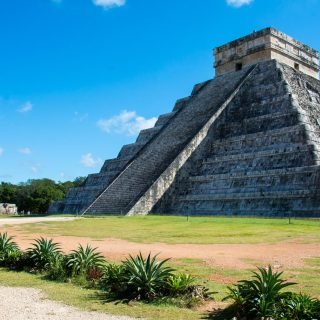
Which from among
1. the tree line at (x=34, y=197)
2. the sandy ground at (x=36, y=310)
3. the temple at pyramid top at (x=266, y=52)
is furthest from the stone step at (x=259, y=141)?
the tree line at (x=34, y=197)

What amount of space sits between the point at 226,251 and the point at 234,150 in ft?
46.7

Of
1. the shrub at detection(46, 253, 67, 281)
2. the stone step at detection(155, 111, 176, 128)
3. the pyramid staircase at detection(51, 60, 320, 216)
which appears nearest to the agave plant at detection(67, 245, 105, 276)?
the shrub at detection(46, 253, 67, 281)

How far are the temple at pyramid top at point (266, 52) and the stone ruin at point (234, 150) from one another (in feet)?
0.22

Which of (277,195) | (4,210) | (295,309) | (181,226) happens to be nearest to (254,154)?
(277,195)

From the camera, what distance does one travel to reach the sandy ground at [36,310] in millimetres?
5125

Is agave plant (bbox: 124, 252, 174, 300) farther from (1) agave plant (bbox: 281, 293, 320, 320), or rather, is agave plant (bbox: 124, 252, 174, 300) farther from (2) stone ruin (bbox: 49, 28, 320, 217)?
(2) stone ruin (bbox: 49, 28, 320, 217)

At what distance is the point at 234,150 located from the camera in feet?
76.7

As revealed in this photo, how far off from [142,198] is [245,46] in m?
13.5

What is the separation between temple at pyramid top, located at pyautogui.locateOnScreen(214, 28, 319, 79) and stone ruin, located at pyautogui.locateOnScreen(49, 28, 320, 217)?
2.6 inches

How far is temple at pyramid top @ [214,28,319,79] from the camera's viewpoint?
28.8 metres

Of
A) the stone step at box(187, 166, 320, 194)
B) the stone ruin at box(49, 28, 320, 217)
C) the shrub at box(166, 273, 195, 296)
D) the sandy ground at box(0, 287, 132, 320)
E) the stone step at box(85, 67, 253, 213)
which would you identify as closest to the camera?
the sandy ground at box(0, 287, 132, 320)

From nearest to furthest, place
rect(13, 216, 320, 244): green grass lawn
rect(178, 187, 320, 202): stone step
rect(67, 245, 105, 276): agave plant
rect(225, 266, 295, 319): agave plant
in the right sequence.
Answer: rect(225, 266, 295, 319): agave plant
rect(67, 245, 105, 276): agave plant
rect(13, 216, 320, 244): green grass lawn
rect(178, 187, 320, 202): stone step

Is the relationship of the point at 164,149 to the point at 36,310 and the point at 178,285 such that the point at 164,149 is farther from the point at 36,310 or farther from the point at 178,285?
the point at 36,310

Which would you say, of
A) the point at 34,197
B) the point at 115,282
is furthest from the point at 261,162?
the point at 34,197
